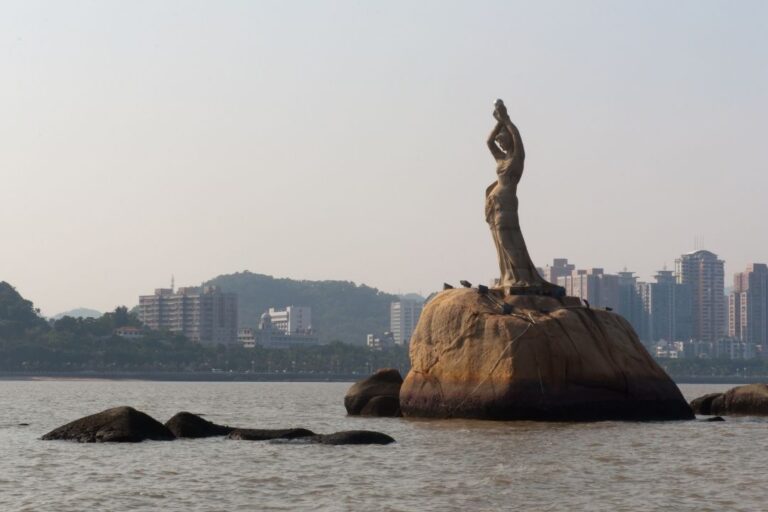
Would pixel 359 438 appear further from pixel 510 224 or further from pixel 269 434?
pixel 510 224

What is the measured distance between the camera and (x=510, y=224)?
5122 centimetres

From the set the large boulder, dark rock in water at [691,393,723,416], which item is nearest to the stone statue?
the large boulder

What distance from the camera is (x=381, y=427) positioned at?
160 ft

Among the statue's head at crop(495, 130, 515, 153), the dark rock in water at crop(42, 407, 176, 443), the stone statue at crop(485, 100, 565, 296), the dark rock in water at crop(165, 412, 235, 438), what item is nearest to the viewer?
the dark rock in water at crop(42, 407, 176, 443)

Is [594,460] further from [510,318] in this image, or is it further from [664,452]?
[510,318]

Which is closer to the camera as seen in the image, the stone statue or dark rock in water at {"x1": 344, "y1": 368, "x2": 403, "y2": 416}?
the stone statue

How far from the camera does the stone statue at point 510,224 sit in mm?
50938

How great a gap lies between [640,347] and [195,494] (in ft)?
76.0

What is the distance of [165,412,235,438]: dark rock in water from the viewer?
4466 centimetres

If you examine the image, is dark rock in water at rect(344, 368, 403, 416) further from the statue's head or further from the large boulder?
the statue's head

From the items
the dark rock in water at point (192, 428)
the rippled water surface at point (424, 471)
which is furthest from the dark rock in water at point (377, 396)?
the dark rock in water at point (192, 428)

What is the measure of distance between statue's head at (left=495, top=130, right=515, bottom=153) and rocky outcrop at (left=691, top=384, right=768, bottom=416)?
14.2 meters

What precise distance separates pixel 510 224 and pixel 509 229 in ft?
0.56

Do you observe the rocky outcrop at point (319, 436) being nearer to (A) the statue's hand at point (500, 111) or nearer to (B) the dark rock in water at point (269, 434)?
(B) the dark rock in water at point (269, 434)
